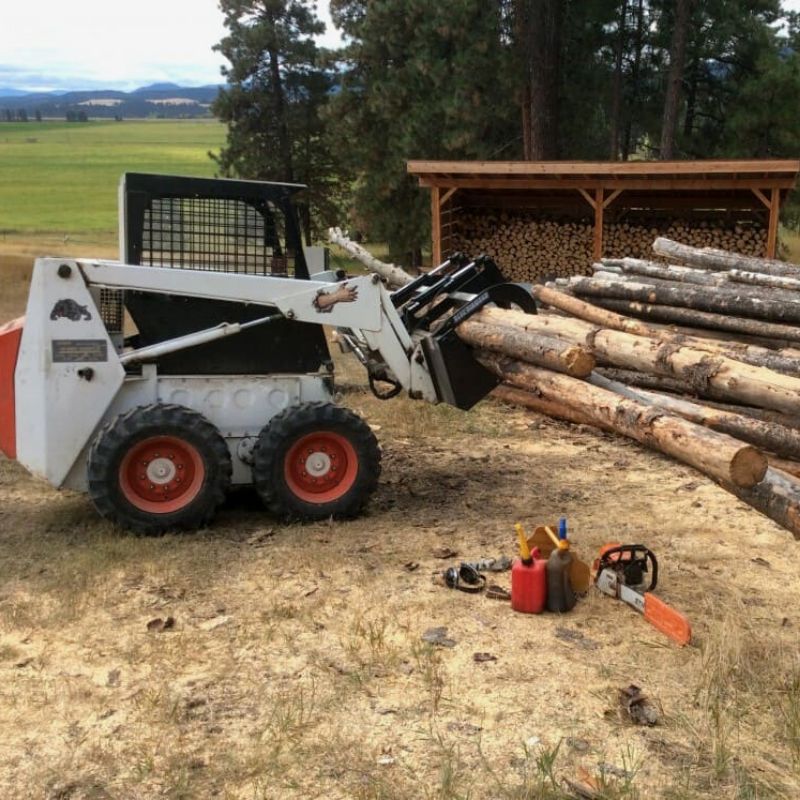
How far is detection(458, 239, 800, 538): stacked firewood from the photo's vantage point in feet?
16.4

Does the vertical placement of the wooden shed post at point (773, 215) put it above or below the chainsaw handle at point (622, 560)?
above

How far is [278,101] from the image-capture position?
30.4m

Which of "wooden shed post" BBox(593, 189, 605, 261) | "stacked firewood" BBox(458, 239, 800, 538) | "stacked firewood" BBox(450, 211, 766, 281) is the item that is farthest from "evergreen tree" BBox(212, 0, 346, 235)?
"stacked firewood" BBox(458, 239, 800, 538)

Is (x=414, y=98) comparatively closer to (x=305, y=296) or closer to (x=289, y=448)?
(x=305, y=296)

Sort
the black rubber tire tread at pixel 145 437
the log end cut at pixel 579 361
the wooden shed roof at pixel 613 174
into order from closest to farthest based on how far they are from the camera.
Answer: the log end cut at pixel 579 361, the black rubber tire tread at pixel 145 437, the wooden shed roof at pixel 613 174

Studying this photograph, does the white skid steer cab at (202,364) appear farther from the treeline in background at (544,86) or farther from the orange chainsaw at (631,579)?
the treeline in background at (544,86)

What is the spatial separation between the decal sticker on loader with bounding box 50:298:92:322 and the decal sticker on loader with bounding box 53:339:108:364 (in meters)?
0.16

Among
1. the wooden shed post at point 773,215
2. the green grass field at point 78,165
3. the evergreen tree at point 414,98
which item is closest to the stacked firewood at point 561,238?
the wooden shed post at point 773,215

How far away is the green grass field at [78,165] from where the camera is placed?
52.0m

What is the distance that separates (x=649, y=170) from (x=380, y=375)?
1036 centimetres

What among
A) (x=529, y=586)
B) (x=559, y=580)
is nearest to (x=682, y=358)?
(x=559, y=580)

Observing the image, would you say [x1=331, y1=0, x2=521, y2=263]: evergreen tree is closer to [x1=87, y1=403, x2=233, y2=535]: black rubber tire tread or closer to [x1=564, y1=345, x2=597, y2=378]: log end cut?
[x1=87, y1=403, x2=233, y2=535]: black rubber tire tread

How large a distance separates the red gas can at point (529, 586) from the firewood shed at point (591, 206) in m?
12.1

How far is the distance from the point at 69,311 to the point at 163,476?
134 cm
